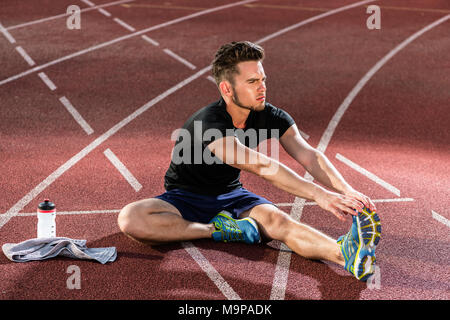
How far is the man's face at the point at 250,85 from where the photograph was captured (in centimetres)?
448

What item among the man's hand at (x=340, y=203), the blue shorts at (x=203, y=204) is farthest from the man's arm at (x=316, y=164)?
the blue shorts at (x=203, y=204)

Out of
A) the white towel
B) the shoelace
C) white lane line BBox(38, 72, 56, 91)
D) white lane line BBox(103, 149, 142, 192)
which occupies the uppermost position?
white lane line BBox(38, 72, 56, 91)

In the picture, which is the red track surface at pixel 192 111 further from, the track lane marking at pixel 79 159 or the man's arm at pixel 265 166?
the man's arm at pixel 265 166

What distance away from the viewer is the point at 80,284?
13.4ft

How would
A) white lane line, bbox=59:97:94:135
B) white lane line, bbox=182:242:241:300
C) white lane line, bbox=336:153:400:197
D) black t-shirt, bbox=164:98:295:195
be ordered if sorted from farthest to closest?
1. white lane line, bbox=59:97:94:135
2. white lane line, bbox=336:153:400:197
3. black t-shirt, bbox=164:98:295:195
4. white lane line, bbox=182:242:241:300

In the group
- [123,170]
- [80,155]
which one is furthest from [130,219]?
[80,155]

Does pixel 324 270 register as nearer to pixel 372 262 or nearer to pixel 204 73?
pixel 372 262

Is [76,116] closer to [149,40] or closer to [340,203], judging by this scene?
[149,40]

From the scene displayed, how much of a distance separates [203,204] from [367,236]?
4.42ft

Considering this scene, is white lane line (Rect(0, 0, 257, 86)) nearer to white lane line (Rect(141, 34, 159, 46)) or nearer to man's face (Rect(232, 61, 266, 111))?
white lane line (Rect(141, 34, 159, 46))

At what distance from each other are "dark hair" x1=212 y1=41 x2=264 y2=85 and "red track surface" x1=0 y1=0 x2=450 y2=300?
4.32 ft

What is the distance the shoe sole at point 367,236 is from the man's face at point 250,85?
3.70 feet

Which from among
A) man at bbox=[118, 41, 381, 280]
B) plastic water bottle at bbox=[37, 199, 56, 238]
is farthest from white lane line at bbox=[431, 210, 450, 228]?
plastic water bottle at bbox=[37, 199, 56, 238]

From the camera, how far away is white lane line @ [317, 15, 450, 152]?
7.75 meters
